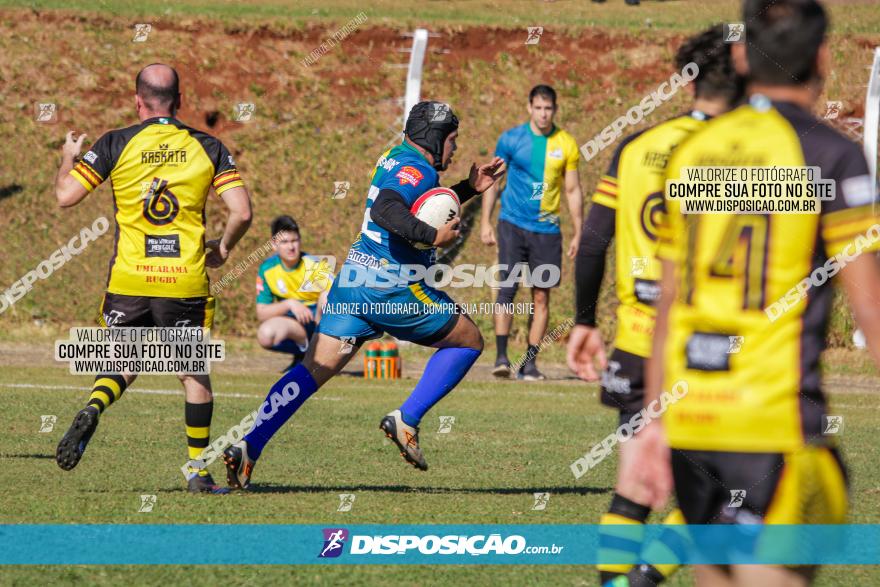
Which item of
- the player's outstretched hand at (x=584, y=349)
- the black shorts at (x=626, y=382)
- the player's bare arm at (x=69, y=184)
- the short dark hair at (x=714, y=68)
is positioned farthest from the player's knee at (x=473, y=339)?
the player's outstretched hand at (x=584, y=349)

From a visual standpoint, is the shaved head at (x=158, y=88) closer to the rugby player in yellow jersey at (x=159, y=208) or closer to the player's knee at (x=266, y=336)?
the rugby player in yellow jersey at (x=159, y=208)

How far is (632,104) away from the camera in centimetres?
2242

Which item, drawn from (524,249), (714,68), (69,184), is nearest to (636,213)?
(714,68)

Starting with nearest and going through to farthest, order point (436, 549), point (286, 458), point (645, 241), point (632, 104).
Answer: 1. point (645, 241)
2. point (436, 549)
3. point (286, 458)
4. point (632, 104)

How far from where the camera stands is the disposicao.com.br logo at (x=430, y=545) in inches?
251

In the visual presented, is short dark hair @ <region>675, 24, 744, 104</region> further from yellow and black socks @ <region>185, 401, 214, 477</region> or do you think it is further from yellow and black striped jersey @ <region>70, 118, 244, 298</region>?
yellow and black socks @ <region>185, 401, 214, 477</region>

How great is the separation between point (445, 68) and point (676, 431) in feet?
65.7

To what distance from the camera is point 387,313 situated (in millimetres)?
7848

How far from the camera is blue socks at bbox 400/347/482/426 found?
26.1ft

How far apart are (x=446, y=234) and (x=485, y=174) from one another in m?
0.85

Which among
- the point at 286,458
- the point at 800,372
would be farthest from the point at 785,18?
the point at 286,458

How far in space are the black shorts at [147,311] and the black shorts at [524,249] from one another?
722cm

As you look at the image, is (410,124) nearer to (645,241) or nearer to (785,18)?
(645,241)

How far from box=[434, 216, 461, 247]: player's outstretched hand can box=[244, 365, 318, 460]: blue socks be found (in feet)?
3.58
